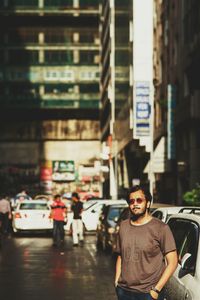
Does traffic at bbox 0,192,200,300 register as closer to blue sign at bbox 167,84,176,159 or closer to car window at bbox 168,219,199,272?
car window at bbox 168,219,199,272

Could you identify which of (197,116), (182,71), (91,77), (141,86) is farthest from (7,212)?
(91,77)

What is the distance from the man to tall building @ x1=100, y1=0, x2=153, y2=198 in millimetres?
34173

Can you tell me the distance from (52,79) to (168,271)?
104 metres

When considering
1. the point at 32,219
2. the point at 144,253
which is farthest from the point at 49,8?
the point at 144,253

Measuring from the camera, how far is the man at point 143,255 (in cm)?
699

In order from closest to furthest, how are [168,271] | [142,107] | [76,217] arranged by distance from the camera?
1. [168,271]
2. [76,217]
3. [142,107]

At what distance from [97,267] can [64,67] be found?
301ft

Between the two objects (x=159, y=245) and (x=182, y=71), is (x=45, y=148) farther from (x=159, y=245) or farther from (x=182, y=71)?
(x=159, y=245)

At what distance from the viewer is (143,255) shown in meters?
7.04

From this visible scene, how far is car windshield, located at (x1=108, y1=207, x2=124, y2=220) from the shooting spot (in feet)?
81.7

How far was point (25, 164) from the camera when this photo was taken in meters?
114

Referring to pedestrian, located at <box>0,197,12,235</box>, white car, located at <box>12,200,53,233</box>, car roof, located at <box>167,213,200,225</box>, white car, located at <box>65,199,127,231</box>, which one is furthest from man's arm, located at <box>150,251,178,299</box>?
white car, located at <box>65,199,127,231</box>

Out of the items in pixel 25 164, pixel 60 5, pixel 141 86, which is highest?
pixel 60 5

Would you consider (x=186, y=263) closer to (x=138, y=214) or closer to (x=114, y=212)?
(x=138, y=214)
